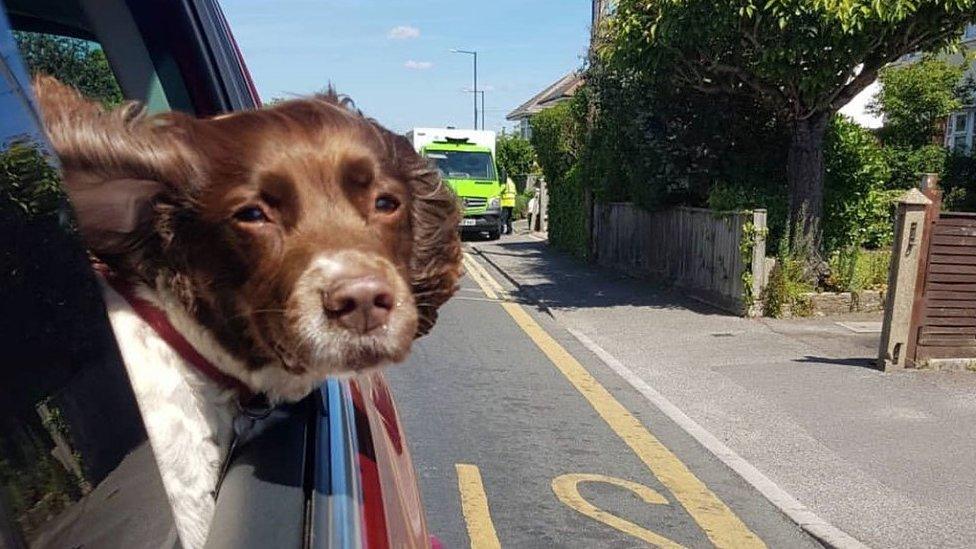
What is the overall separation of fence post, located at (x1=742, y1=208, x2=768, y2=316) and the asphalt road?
136 inches

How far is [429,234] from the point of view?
6.29ft

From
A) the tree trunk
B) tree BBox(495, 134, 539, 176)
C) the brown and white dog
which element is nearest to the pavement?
the tree trunk

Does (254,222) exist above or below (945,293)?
above

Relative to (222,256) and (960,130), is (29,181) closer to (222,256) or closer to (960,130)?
(222,256)

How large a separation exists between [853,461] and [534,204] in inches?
995

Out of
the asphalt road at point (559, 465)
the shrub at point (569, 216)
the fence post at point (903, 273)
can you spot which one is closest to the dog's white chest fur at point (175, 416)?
the asphalt road at point (559, 465)

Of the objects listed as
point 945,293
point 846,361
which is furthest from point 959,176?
point 846,361

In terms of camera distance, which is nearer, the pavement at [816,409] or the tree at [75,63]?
the tree at [75,63]

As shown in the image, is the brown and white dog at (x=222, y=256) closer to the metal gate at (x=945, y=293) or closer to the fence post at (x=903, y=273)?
the fence post at (x=903, y=273)

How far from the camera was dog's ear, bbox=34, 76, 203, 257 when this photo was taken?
139 cm

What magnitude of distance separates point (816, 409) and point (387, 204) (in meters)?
6.07

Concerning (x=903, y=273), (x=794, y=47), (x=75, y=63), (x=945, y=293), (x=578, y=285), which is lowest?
(x=578, y=285)

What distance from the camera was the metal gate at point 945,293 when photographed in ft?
26.5

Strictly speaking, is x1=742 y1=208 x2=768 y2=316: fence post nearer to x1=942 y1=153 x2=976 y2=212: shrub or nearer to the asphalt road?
the asphalt road
